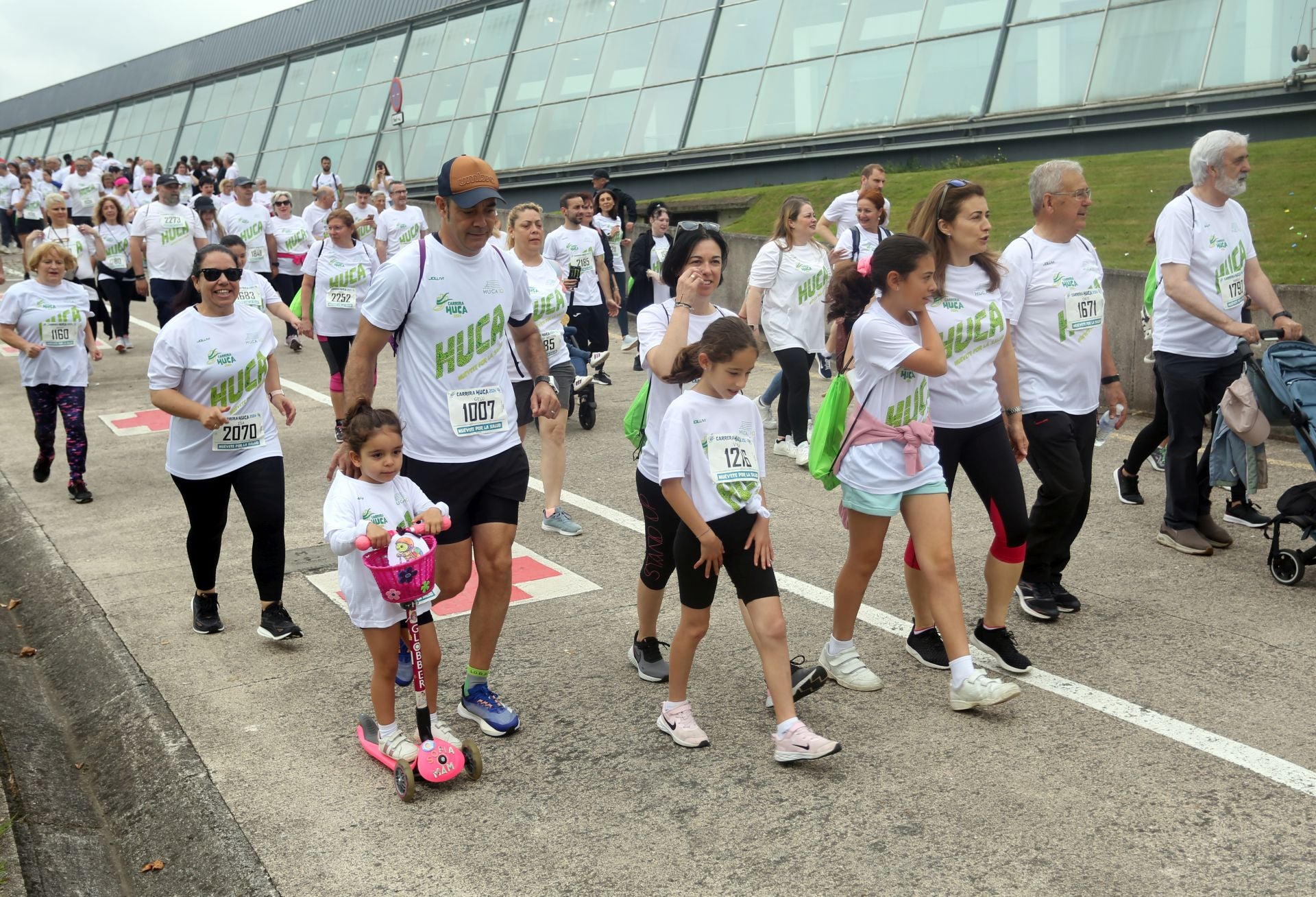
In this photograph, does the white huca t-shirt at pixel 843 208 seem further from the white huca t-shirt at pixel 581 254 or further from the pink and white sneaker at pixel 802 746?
the pink and white sneaker at pixel 802 746

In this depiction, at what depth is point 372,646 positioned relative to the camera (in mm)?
4348

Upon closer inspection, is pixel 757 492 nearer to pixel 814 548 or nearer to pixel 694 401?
pixel 694 401

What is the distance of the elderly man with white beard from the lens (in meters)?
6.39

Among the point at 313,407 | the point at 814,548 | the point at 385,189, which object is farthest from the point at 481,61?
the point at 814,548

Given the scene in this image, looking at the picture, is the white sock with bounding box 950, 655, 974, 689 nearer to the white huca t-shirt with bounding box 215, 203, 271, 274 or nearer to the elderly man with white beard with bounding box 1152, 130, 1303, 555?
the elderly man with white beard with bounding box 1152, 130, 1303, 555

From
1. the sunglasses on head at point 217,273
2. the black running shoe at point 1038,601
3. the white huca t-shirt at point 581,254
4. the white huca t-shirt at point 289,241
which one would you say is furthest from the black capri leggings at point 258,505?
the white huca t-shirt at point 289,241

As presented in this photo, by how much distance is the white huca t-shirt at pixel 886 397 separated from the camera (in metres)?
4.74

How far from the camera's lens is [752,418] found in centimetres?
450

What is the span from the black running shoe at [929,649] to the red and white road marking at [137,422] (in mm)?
8013

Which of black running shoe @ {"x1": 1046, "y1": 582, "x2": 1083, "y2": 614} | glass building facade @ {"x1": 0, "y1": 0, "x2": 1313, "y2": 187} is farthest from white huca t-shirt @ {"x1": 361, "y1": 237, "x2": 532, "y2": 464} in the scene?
glass building facade @ {"x1": 0, "y1": 0, "x2": 1313, "y2": 187}

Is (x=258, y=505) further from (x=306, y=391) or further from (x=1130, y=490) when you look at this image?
(x=306, y=391)

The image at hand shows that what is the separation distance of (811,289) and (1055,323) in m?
3.60

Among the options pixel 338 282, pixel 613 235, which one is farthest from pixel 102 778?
pixel 613 235

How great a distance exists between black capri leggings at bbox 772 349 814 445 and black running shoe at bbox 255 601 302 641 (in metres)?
4.23
